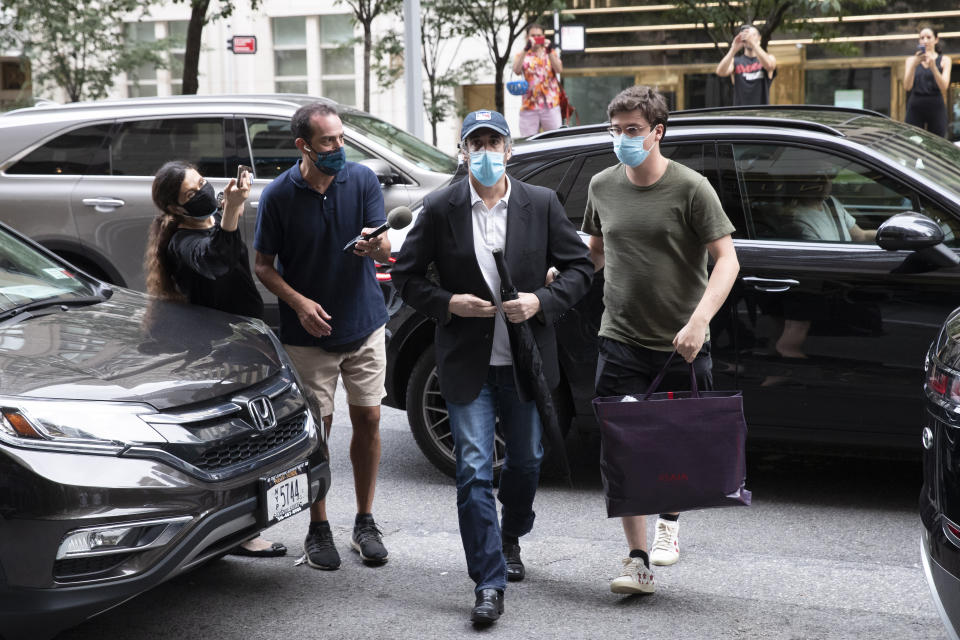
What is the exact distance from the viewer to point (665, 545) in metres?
4.87

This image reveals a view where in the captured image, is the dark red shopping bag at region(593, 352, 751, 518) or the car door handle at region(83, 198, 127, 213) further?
the car door handle at region(83, 198, 127, 213)

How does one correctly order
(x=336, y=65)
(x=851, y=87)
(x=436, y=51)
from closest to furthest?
(x=436, y=51) < (x=851, y=87) < (x=336, y=65)

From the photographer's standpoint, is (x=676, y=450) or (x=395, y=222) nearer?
(x=676, y=450)

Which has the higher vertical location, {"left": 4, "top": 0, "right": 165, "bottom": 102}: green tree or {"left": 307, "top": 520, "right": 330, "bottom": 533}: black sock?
{"left": 4, "top": 0, "right": 165, "bottom": 102}: green tree

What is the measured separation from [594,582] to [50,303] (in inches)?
93.1

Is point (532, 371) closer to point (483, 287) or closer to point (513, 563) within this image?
point (483, 287)

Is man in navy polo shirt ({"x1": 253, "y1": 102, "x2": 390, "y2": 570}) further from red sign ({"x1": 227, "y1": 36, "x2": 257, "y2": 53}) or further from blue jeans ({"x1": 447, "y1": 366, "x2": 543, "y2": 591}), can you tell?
red sign ({"x1": 227, "y1": 36, "x2": 257, "y2": 53})

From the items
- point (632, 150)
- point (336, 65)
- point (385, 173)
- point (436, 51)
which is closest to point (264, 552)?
point (632, 150)

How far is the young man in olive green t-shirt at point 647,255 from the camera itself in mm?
4375

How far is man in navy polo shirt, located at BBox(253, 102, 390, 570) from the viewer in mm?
4801

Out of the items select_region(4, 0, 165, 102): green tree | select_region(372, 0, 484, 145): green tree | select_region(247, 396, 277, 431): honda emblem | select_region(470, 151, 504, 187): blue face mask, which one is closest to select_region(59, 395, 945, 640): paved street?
select_region(247, 396, 277, 431): honda emblem

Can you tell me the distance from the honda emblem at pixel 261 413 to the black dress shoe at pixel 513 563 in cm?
111

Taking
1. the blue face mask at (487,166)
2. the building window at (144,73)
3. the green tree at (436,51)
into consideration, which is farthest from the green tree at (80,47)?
the blue face mask at (487,166)

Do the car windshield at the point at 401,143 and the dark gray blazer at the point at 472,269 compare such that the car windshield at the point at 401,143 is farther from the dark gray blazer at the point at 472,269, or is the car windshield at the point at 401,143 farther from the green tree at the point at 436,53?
the green tree at the point at 436,53
